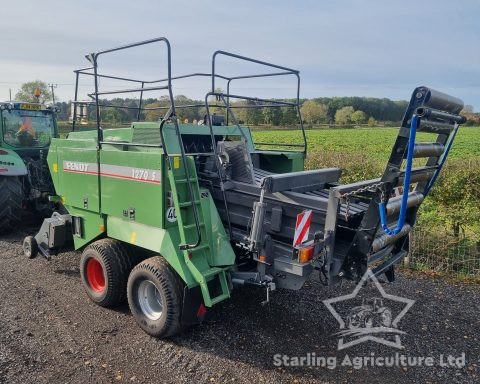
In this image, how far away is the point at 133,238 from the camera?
4.09m

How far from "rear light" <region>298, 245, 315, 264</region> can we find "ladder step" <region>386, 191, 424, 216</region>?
68cm

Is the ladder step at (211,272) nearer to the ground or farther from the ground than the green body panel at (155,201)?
nearer to the ground

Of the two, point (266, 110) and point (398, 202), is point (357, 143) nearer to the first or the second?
point (266, 110)

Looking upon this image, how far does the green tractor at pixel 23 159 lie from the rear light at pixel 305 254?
554cm

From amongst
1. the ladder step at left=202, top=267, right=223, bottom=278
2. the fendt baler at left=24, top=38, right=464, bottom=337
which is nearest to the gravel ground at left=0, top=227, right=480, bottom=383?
the fendt baler at left=24, top=38, right=464, bottom=337

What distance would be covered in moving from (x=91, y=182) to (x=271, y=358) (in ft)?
8.64

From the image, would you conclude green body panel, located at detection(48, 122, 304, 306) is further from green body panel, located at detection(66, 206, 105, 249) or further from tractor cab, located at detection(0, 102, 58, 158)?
tractor cab, located at detection(0, 102, 58, 158)

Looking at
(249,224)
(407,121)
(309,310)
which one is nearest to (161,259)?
(249,224)

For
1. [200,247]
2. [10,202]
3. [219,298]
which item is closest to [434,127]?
[200,247]

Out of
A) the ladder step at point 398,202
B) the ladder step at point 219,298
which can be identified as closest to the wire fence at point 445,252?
the ladder step at point 398,202

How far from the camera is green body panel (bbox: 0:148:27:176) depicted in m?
6.82

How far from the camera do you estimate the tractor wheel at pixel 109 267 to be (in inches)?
167

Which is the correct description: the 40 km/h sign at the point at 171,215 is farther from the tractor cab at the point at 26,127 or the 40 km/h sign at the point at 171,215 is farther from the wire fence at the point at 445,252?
the tractor cab at the point at 26,127

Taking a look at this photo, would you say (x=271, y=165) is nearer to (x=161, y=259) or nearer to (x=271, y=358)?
(x=161, y=259)
